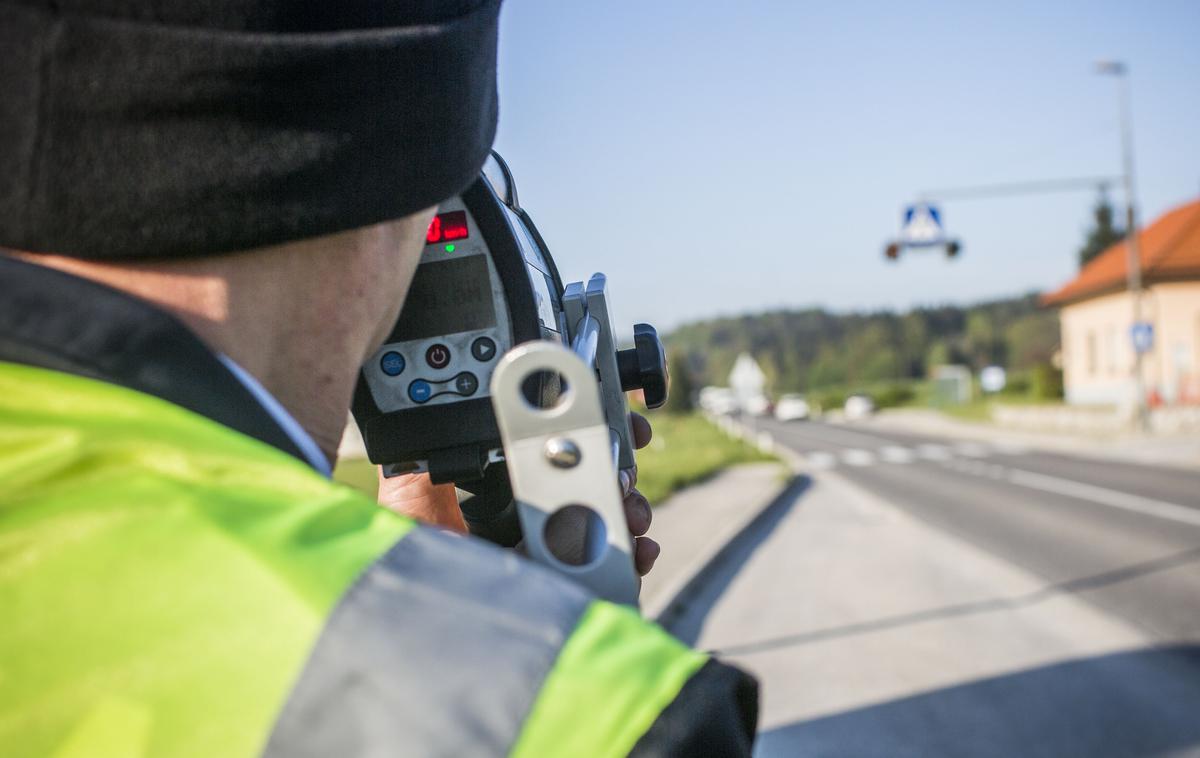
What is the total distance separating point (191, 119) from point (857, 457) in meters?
32.8

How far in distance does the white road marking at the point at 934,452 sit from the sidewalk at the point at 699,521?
20.2 feet

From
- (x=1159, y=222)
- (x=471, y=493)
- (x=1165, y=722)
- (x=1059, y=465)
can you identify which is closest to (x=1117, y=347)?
(x=1159, y=222)

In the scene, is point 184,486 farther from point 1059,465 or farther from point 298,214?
point 1059,465

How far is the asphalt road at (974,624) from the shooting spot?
6.14m

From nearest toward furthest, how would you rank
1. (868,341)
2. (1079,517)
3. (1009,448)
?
(1079,517), (1009,448), (868,341)

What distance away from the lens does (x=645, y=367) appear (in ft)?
4.39

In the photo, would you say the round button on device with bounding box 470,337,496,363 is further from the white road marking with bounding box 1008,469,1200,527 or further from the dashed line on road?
the dashed line on road

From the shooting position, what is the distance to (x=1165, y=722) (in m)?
6.05

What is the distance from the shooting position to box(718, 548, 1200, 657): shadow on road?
8.34 metres

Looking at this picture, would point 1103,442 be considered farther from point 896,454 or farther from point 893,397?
point 893,397

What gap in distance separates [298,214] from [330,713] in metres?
0.37

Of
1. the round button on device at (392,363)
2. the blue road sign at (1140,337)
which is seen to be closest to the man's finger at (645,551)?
the round button on device at (392,363)

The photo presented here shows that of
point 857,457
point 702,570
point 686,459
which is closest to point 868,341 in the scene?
point 857,457

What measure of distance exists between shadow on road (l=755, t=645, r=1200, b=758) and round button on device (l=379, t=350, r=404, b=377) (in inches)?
183
